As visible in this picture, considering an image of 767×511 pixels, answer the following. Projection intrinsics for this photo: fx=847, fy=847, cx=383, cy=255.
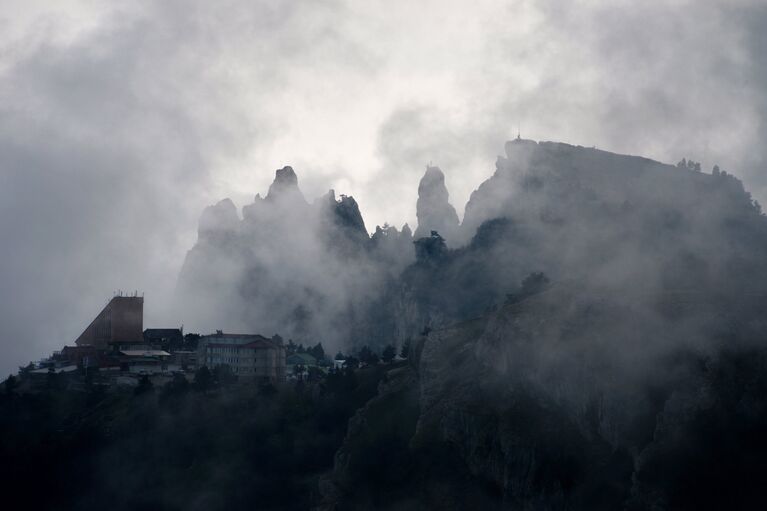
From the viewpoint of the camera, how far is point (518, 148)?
199875 mm

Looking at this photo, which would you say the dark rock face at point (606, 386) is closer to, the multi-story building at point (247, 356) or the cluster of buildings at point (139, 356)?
the multi-story building at point (247, 356)

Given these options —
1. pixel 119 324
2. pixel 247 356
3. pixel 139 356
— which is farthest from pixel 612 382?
pixel 119 324

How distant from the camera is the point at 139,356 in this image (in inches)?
6009

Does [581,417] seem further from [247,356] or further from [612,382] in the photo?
[247,356]

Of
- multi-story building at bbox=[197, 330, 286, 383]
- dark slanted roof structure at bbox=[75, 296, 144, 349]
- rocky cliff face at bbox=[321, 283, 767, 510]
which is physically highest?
dark slanted roof structure at bbox=[75, 296, 144, 349]

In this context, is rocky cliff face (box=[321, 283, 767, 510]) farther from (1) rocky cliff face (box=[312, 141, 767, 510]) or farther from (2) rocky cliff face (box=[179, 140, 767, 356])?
(2) rocky cliff face (box=[179, 140, 767, 356])

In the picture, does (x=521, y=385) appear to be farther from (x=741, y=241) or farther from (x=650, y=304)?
(x=741, y=241)

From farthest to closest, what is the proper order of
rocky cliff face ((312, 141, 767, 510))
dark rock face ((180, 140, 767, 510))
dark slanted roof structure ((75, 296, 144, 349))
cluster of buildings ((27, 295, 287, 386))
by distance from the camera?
dark slanted roof structure ((75, 296, 144, 349)) → cluster of buildings ((27, 295, 287, 386)) → dark rock face ((180, 140, 767, 510)) → rocky cliff face ((312, 141, 767, 510))

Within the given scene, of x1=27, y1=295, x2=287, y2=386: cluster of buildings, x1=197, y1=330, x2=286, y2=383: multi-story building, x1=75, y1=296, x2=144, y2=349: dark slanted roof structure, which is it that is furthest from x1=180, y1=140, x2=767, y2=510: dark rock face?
x1=75, y1=296, x2=144, y2=349: dark slanted roof structure

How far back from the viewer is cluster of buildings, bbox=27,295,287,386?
147625mm

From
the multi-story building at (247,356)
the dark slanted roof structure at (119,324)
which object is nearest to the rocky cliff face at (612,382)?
the multi-story building at (247,356)

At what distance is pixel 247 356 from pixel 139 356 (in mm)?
20415

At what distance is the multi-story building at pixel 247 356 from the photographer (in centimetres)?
14812

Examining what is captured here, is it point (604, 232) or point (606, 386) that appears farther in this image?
point (604, 232)
